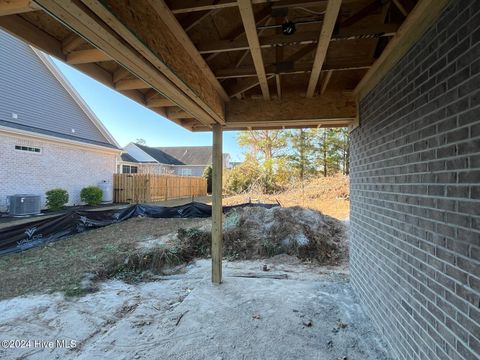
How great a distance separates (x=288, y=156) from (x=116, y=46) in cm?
1802

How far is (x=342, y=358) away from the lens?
250 centimetres

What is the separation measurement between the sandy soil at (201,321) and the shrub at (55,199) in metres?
8.48

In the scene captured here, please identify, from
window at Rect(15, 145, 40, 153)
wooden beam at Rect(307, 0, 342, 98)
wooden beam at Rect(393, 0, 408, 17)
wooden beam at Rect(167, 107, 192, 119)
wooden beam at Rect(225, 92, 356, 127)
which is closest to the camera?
wooden beam at Rect(307, 0, 342, 98)

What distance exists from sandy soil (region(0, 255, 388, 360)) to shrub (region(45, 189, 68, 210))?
27.8 ft

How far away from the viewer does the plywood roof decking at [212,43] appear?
1.68 metres

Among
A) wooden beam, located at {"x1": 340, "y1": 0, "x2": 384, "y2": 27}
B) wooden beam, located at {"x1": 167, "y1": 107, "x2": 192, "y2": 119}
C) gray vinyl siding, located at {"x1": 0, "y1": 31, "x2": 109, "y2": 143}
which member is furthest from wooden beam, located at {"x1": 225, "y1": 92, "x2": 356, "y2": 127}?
gray vinyl siding, located at {"x1": 0, "y1": 31, "x2": 109, "y2": 143}

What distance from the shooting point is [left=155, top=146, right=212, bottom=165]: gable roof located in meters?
33.8

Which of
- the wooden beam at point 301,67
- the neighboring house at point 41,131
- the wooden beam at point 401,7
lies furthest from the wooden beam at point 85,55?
the neighboring house at point 41,131

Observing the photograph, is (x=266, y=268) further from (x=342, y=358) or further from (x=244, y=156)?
(x=244, y=156)

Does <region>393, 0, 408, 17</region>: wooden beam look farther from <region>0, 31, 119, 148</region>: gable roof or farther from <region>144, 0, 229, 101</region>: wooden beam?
<region>0, 31, 119, 148</region>: gable roof

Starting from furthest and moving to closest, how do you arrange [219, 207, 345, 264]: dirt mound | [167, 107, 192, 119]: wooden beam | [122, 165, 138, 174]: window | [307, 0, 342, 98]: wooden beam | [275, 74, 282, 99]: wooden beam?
[122, 165, 138, 174]: window → [219, 207, 345, 264]: dirt mound → [167, 107, 192, 119]: wooden beam → [275, 74, 282, 99]: wooden beam → [307, 0, 342, 98]: wooden beam

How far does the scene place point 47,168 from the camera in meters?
11.4

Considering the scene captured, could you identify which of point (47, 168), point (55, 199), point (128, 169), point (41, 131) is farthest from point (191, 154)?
point (55, 199)

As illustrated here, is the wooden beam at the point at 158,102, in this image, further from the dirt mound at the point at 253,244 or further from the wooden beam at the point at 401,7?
the dirt mound at the point at 253,244
